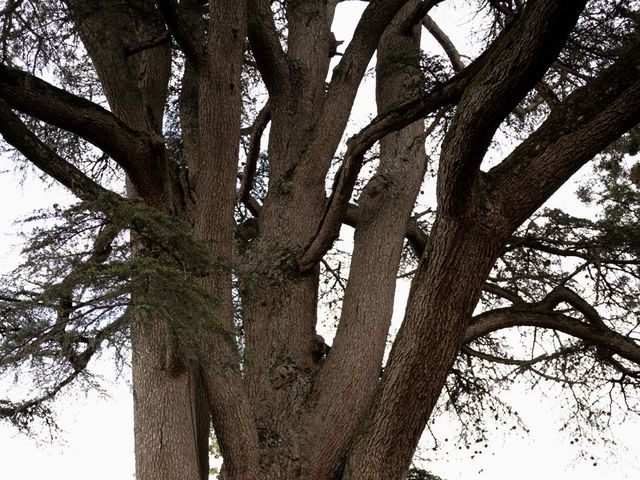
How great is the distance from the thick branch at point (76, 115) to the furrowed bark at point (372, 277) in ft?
5.62

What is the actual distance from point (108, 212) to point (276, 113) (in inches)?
114

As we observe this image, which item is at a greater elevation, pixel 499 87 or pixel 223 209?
pixel 223 209

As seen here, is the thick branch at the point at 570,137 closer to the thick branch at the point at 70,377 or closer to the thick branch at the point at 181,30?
the thick branch at the point at 70,377

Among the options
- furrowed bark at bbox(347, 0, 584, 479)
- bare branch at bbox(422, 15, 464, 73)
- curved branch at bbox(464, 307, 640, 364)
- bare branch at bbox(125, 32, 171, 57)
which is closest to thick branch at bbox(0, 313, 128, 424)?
furrowed bark at bbox(347, 0, 584, 479)

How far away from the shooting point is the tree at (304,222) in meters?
3.56

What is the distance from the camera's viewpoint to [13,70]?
4.50m

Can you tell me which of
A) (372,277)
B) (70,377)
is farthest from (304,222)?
(70,377)

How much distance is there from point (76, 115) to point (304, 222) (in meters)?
1.88

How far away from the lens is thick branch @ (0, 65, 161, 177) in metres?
4.45

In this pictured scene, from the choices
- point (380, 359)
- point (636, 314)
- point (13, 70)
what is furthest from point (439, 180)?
point (636, 314)

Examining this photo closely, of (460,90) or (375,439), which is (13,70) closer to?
(460,90)

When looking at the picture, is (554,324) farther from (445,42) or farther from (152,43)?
(152,43)

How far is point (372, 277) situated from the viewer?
5309 mm

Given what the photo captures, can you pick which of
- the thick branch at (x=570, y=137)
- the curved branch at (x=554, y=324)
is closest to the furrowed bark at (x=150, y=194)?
the thick branch at (x=570, y=137)
